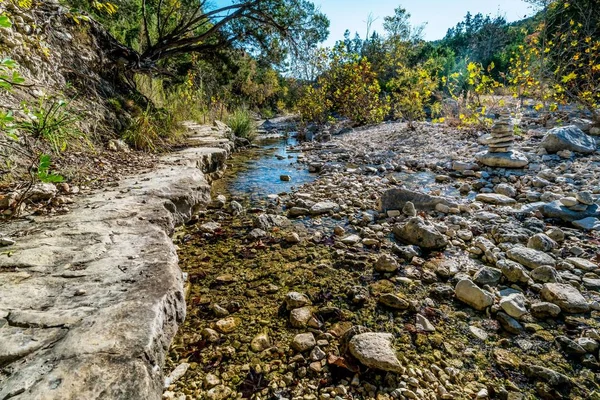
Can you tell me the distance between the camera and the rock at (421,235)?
2.51m

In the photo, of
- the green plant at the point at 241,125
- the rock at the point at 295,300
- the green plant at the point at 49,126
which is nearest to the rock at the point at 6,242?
the green plant at the point at 49,126

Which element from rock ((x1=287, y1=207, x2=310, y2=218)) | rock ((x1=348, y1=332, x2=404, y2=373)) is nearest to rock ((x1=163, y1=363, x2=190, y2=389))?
rock ((x1=348, y1=332, x2=404, y2=373))

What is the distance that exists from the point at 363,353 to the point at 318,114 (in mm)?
12272

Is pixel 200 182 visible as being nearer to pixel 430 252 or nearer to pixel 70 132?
pixel 70 132

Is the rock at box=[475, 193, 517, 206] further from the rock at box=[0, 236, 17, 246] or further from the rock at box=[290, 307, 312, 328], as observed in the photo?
the rock at box=[0, 236, 17, 246]

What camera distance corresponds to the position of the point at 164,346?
1.20 m

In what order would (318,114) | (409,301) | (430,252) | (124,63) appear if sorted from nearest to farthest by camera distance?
(409,301)
(430,252)
(124,63)
(318,114)

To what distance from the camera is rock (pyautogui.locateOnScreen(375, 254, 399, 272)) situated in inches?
87.5

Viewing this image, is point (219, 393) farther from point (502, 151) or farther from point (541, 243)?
point (502, 151)

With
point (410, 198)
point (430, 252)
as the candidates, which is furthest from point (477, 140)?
point (430, 252)

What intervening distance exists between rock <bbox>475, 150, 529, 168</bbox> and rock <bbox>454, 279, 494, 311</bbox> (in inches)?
144

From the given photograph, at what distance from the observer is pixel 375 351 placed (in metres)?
1.40

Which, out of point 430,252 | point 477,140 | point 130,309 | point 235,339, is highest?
point 477,140

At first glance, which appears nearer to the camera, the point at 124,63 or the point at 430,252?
the point at 430,252
